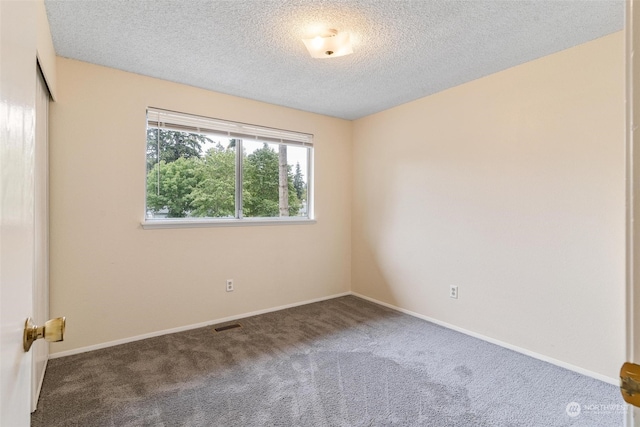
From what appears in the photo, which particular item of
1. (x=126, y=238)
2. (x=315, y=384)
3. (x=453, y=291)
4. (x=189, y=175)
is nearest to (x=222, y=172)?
(x=189, y=175)

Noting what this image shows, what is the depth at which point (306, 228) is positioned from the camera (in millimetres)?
3723

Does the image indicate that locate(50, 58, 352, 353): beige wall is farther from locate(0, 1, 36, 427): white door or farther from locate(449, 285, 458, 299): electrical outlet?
locate(0, 1, 36, 427): white door

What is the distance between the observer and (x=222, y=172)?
10.5ft

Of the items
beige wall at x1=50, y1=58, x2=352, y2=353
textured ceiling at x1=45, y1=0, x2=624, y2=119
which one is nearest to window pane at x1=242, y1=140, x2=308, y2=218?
beige wall at x1=50, y1=58, x2=352, y2=353

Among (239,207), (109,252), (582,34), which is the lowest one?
(109,252)

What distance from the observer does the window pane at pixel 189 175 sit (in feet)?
9.21

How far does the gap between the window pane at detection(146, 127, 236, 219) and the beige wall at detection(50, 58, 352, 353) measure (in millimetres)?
136

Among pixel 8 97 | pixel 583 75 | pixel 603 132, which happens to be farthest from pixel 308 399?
pixel 583 75

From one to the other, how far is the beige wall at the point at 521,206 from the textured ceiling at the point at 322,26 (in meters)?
0.28

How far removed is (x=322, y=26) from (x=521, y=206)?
204 cm

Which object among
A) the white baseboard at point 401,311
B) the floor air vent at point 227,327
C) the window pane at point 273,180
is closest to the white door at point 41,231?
the white baseboard at point 401,311

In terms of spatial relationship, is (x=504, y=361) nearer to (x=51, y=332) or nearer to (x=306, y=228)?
(x=306, y=228)

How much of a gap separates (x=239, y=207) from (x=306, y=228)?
2.81ft

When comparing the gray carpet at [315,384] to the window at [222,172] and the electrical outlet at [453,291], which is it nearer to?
the electrical outlet at [453,291]
